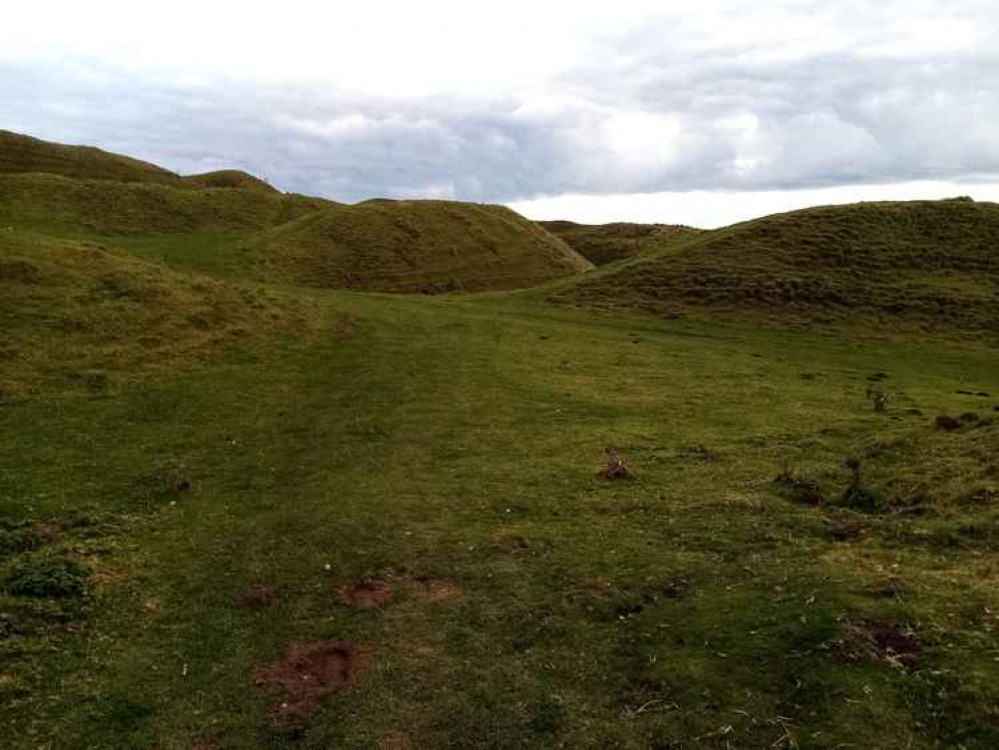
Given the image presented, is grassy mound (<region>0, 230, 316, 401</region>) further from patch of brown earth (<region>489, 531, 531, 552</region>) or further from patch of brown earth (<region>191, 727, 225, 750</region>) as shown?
patch of brown earth (<region>191, 727, 225, 750</region>)

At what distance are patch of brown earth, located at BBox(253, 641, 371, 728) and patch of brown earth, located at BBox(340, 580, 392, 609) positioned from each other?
117 cm

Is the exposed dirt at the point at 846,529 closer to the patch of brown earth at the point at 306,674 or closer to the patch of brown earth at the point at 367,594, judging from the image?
the patch of brown earth at the point at 367,594

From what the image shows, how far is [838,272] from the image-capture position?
55750 millimetres

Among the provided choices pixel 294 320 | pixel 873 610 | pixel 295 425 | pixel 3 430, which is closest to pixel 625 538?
pixel 873 610

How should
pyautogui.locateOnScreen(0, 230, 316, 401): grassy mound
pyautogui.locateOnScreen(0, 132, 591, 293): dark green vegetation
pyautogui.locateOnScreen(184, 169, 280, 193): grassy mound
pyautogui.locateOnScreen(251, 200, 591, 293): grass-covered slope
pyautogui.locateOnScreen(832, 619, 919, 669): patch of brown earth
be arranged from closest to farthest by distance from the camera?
1. pyautogui.locateOnScreen(832, 619, 919, 669): patch of brown earth
2. pyautogui.locateOnScreen(0, 230, 316, 401): grassy mound
3. pyautogui.locateOnScreen(0, 132, 591, 293): dark green vegetation
4. pyautogui.locateOnScreen(251, 200, 591, 293): grass-covered slope
5. pyautogui.locateOnScreen(184, 169, 280, 193): grassy mound

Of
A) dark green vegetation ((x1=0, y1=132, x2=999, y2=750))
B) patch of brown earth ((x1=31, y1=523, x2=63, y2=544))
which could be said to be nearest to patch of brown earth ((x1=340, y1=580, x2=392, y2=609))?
dark green vegetation ((x1=0, y1=132, x2=999, y2=750))

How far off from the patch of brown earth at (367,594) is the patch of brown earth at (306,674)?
117 centimetres

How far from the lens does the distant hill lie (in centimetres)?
10400

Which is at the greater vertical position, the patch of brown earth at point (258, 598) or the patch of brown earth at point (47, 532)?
the patch of brown earth at point (47, 532)

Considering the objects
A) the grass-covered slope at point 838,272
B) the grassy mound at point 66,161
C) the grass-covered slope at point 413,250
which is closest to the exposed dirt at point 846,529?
the grass-covered slope at point 838,272

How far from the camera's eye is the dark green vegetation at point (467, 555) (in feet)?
30.8

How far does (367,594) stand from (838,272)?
5169 cm

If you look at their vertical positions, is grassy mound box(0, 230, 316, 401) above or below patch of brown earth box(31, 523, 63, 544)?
above

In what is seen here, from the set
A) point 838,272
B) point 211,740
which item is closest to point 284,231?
point 838,272
